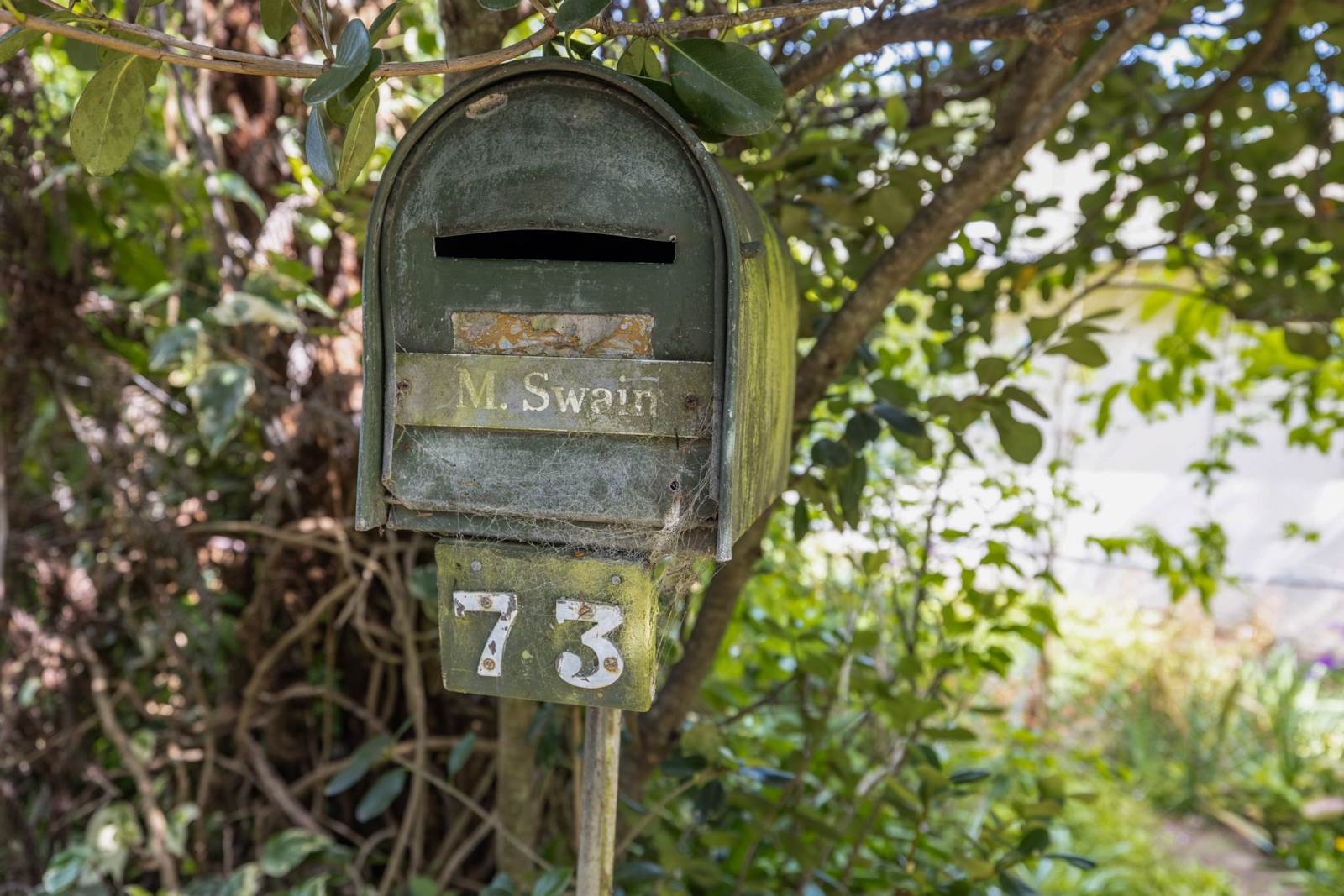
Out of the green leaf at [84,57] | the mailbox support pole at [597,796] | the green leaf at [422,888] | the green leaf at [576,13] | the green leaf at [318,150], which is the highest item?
the green leaf at [84,57]

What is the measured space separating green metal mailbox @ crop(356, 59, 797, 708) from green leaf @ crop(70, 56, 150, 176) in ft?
0.91

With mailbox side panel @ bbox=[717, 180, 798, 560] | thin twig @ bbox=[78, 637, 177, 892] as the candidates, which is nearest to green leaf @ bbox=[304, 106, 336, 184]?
mailbox side panel @ bbox=[717, 180, 798, 560]

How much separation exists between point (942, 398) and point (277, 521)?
145cm

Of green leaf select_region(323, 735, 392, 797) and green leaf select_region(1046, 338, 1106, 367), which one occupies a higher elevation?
green leaf select_region(1046, 338, 1106, 367)

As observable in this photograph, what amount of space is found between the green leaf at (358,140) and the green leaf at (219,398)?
0.91m

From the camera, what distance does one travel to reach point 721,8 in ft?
4.57

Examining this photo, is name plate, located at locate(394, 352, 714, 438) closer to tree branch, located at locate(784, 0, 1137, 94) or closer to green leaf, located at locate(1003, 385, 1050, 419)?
tree branch, located at locate(784, 0, 1137, 94)

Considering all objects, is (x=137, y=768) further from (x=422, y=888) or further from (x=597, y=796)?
(x=597, y=796)

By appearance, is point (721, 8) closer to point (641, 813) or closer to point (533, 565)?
point (533, 565)

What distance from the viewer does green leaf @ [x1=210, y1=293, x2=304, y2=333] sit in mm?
1639

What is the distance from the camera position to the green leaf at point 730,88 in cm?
90

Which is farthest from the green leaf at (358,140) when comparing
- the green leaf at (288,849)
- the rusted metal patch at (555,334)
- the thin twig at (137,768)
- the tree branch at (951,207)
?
the thin twig at (137,768)

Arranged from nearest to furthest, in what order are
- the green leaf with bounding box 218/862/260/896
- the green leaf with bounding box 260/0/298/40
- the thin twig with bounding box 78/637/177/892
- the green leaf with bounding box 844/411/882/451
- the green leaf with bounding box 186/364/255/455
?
1. the green leaf with bounding box 260/0/298/40
2. the green leaf with bounding box 844/411/882/451
3. the green leaf with bounding box 186/364/255/455
4. the green leaf with bounding box 218/862/260/896
5. the thin twig with bounding box 78/637/177/892

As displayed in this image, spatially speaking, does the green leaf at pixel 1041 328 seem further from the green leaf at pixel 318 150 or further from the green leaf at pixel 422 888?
the green leaf at pixel 422 888
